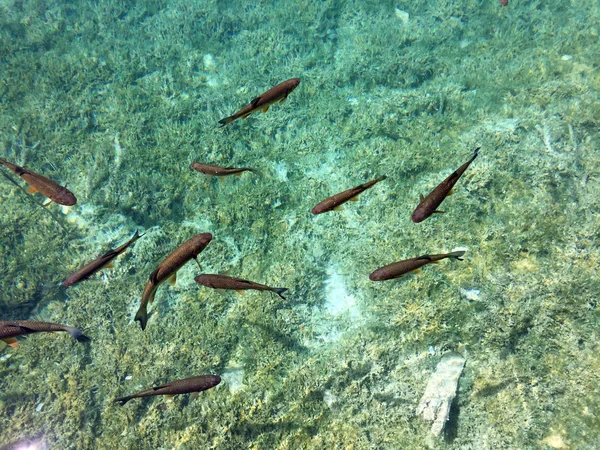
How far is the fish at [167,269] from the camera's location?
2684mm

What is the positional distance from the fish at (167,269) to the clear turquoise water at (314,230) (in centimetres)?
169

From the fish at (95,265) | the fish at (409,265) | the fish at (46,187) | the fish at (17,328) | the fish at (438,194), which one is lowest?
the fish at (17,328)

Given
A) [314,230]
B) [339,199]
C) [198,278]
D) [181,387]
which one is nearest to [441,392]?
[339,199]

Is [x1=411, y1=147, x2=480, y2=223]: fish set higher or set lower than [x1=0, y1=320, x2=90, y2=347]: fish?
higher

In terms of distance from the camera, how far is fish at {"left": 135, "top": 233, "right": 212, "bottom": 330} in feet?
8.80

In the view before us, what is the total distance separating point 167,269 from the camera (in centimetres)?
278

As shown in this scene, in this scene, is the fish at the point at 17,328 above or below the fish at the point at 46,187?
below

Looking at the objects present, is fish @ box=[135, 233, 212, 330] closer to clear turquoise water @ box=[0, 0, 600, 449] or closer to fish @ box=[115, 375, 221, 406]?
fish @ box=[115, 375, 221, 406]

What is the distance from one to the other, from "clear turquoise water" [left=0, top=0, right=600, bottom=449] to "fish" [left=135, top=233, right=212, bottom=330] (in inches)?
66.5

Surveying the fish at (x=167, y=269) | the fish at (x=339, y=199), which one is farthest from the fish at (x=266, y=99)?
the fish at (x=167, y=269)

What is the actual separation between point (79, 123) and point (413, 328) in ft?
28.2

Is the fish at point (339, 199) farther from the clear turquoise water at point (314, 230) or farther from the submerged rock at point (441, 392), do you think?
the submerged rock at point (441, 392)

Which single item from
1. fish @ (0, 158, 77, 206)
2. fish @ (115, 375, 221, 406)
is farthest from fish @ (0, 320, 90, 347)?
fish @ (0, 158, 77, 206)

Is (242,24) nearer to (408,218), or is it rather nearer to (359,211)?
(359,211)
